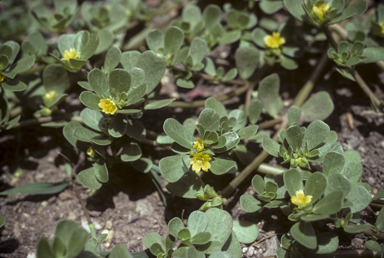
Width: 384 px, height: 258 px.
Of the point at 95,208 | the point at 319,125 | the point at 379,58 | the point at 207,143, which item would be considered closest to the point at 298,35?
the point at 379,58

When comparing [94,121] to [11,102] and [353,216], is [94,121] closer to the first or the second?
[11,102]

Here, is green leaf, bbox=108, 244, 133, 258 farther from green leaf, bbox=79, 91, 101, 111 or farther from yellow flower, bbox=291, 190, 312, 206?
yellow flower, bbox=291, 190, 312, 206

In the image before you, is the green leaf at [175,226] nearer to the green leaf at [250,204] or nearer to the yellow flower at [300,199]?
the green leaf at [250,204]

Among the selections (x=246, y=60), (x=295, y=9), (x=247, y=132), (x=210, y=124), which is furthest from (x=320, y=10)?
(x=210, y=124)

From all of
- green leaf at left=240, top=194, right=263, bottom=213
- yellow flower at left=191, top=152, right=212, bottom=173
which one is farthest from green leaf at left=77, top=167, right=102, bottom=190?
green leaf at left=240, top=194, right=263, bottom=213

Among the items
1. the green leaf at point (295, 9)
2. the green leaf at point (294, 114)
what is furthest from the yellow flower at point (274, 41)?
the green leaf at point (294, 114)
